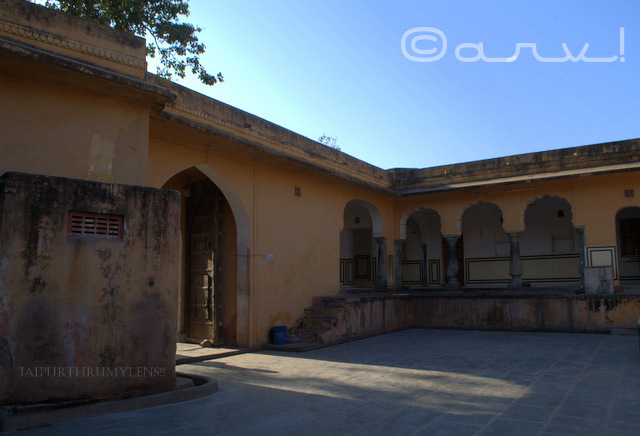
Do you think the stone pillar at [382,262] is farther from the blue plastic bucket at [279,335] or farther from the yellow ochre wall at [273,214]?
the blue plastic bucket at [279,335]

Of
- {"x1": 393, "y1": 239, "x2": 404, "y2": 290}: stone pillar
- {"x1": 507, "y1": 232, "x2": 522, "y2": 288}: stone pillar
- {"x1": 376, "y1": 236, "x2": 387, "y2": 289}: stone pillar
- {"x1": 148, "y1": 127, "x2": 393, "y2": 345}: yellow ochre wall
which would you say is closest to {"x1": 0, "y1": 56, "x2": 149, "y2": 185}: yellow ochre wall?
{"x1": 148, "y1": 127, "x2": 393, "y2": 345}: yellow ochre wall

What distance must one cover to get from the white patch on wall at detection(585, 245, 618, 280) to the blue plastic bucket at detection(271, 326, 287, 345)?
24.4 feet

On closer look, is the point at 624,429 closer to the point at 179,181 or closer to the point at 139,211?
the point at 139,211

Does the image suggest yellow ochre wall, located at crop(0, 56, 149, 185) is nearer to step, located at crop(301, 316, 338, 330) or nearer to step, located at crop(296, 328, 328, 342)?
step, located at crop(296, 328, 328, 342)

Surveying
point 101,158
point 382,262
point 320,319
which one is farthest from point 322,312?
point 101,158

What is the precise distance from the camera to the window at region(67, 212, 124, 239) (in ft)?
16.4

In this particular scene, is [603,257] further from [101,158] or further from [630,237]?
[101,158]

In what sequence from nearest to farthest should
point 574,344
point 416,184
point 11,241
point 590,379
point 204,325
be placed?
1. point 11,241
2. point 590,379
3. point 574,344
4. point 204,325
5. point 416,184

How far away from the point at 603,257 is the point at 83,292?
37.5 ft

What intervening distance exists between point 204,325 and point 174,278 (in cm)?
519

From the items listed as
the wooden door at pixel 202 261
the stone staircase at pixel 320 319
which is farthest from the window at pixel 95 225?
the stone staircase at pixel 320 319

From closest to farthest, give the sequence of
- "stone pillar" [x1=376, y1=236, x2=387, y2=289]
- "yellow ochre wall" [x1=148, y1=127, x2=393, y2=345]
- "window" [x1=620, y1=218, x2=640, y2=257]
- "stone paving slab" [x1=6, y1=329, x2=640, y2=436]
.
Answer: "stone paving slab" [x1=6, y1=329, x2=640, y2=436] < "yellow ochre wall" [x1=148, y1=127, x2=393, y2=345] < "stone pillar" [x1=376, y1=236, x2=387, y2=289] < "window" [x1=620, y1=218, x2=640, y2=257]

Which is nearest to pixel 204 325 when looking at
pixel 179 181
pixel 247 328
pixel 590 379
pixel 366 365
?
pixel 247 328

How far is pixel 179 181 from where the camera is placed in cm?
1125
